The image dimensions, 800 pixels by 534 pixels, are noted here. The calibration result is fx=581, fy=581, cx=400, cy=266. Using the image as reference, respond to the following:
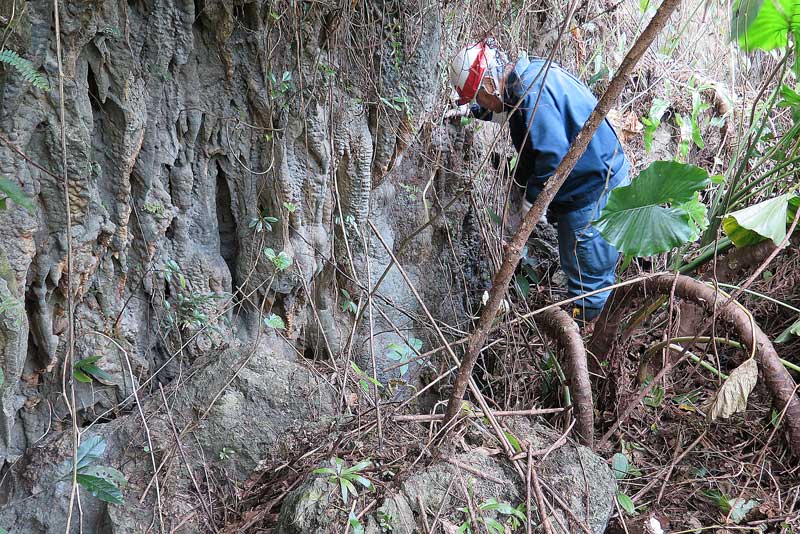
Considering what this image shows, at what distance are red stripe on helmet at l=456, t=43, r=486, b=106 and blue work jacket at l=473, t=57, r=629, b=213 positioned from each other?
0.18m

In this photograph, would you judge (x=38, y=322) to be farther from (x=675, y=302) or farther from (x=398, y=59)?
(x=675, y=302)

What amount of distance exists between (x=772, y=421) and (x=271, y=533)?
2.06 m

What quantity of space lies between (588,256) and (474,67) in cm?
126

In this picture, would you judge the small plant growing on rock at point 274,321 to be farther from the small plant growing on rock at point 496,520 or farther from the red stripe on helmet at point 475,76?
the red stripe on helmet at point 475,76


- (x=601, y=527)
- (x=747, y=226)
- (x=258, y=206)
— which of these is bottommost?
(x=601, y=527)

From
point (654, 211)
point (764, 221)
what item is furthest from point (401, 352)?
point (764, 221)

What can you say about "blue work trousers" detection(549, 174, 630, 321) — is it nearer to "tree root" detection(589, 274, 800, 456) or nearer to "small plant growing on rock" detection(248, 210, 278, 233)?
"tree root" detection(589, 274, 800, 456)

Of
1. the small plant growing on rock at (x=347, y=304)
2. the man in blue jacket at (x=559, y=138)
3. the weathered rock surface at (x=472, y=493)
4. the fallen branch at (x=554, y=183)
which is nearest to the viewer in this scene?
the fallen branch at (x=554, y=183)

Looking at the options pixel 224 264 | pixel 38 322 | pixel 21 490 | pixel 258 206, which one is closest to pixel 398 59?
pixel 258 206

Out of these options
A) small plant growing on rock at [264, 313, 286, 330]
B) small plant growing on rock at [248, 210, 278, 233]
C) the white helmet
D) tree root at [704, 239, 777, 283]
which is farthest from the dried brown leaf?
small plant growing on rock at [248, 210, 278, 233]

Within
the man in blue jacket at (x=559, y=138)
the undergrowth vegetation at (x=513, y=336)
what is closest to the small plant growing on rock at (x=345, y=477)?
the undergrowth vegetation at (x=513, y=336)

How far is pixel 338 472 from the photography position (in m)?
1.79

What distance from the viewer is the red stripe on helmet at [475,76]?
117 inches

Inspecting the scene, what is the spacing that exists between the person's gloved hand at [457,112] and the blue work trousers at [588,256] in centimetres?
89
